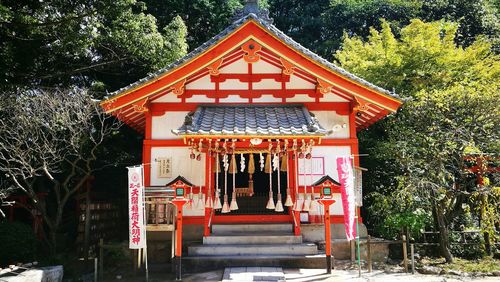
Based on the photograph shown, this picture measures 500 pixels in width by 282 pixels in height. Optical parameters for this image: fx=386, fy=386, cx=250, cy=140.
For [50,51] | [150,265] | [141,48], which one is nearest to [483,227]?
[150,265]

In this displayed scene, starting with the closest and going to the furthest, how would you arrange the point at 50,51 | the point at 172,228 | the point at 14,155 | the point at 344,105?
1. the point at 172,228
2. the point at 14,155
3. the point at 344,105
4. the point at 50,51

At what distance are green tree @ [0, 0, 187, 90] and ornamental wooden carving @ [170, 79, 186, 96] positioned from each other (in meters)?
3.53

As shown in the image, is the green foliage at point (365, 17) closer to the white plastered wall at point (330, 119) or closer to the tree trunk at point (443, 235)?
the white plastered wall at point (330, 119)

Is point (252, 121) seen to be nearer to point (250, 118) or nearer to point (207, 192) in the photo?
point (250, 118)

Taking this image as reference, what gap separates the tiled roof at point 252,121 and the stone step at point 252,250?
292 cm

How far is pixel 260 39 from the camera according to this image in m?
10.4

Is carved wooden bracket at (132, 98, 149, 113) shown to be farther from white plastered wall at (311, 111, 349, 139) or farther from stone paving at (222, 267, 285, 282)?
stone paving at (222, 267, 285, 282)

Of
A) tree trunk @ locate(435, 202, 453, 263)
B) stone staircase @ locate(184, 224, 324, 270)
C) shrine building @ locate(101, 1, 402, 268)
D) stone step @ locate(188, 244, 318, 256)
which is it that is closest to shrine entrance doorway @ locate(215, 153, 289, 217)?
shrine building @ locate(101, 1, 402, 268)

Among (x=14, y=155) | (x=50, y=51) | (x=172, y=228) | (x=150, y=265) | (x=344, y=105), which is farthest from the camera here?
(x=50, y=51)

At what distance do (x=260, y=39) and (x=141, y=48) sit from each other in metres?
6.08

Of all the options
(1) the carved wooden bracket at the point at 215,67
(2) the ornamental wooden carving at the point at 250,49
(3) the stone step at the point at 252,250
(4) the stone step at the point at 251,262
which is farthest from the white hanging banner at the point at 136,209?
(2) the ornamental wooden carving at the point at 250,49

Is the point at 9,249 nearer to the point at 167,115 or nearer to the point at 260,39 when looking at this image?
the point at 167,115

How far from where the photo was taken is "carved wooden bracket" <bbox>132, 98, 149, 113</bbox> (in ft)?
35.1

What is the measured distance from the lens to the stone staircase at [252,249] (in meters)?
9.35
